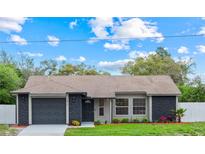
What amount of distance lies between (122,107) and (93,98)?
4.94ft

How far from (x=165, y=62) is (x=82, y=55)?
3.78 metres

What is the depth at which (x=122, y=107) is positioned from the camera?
69.8 feet

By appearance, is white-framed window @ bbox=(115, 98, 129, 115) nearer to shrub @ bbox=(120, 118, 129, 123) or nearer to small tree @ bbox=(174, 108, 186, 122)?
shrub @ bbox=(120, 118, 129, 123)

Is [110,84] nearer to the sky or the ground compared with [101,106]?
nearer to the sky

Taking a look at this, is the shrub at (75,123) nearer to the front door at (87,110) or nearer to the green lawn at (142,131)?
the green lawn at (142,131)

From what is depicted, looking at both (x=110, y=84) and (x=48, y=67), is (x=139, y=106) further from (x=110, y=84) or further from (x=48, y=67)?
(x=48, y=67)

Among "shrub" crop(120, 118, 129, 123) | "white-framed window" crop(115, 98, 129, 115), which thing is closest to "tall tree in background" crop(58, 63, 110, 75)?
"white-framed window" crop(115, 98, 129, 115)

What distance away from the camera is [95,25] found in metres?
19.3

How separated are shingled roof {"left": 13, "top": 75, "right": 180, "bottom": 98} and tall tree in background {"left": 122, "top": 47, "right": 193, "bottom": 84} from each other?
14.3 inches

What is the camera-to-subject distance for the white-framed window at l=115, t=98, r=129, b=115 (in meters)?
21.2

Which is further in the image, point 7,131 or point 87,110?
point 87,110

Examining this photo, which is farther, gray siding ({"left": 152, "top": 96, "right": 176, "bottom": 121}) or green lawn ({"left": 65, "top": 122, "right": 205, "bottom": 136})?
gray siding ({"left": 152, "top": 96, "right": 176, "bottom": 121})

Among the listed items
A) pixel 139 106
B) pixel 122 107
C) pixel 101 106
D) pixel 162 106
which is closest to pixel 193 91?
pixel 162 106
